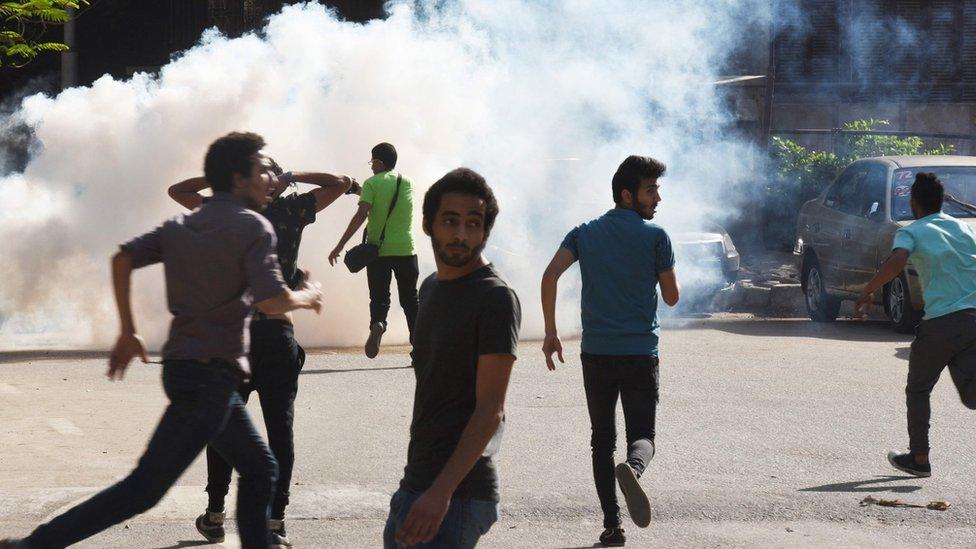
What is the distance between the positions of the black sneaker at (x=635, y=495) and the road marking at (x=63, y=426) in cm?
386

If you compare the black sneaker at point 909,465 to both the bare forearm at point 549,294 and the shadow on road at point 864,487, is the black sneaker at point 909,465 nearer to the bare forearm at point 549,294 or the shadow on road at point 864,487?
the shadow on road at point 864,487

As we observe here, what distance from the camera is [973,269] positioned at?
23.6 feet

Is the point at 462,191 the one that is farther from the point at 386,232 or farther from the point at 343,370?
the point at 343,370

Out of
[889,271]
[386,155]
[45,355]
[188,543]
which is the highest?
[386,155]

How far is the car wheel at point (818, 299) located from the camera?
1449 cm

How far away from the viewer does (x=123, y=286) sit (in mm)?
4512

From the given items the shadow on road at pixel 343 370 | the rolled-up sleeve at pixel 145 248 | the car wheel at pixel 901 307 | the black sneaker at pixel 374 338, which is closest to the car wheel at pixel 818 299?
the car wheel at pixel 901 307

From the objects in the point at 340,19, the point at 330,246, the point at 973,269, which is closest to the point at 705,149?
the point at 340,19

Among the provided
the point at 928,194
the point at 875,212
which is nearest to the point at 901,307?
the point at 875,212

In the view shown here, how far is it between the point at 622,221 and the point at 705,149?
1338cm

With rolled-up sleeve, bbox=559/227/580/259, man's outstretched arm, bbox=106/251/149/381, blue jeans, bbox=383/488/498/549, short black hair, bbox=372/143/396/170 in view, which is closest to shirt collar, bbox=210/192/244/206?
man's outstretched arm, bbox=106/251/149/381

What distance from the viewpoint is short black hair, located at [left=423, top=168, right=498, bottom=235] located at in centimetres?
359

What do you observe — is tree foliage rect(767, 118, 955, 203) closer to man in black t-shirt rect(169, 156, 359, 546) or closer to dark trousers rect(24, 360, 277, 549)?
man in black t-shirt rect(169, 156, 359, 546)

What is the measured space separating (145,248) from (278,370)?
1071mm
